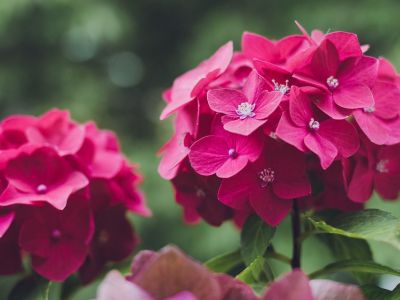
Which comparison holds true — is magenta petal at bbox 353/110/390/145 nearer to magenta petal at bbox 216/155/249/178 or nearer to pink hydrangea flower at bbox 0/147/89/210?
magenta petal at bbox 216/155/249/178

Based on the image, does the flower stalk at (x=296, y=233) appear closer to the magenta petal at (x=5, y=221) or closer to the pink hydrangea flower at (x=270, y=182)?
the pink hydrangea flower at (x=270, y=182)

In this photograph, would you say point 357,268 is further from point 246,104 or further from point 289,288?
point 289,288

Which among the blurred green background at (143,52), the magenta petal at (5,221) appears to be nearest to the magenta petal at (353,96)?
the magenta petal at (5,221)

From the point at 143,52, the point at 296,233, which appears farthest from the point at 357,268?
the point at 143,52

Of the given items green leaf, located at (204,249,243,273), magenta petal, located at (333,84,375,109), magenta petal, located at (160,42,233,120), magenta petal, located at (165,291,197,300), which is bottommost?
green leaf, located at (204,249,243,273)

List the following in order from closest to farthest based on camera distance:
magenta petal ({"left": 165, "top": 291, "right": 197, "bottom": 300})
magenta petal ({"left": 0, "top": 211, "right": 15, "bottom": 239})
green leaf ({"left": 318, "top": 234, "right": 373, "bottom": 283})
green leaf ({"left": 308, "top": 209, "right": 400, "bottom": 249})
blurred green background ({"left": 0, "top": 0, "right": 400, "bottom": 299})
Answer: magenta petal ({"left": 165, "top": 291, "right": 197, "bottom": 300})
green leaf ({"left": 308, "top": 209, "right": 400, "bottom": 249})
magenta petal ({"left": 0, "top": 211, "right": 15, "bottom": 239})
green leaf ({"left": 318, "top": 234, "right": 373, "bottom": 283})
blurred green background ({"left": 0, "top": 0, "right": 400, "bottom": 299})

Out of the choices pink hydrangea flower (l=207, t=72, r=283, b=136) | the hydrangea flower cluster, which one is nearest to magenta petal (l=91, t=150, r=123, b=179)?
the hydrangea flower cluster

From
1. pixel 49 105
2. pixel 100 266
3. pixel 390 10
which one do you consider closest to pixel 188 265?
pixel 100 266
